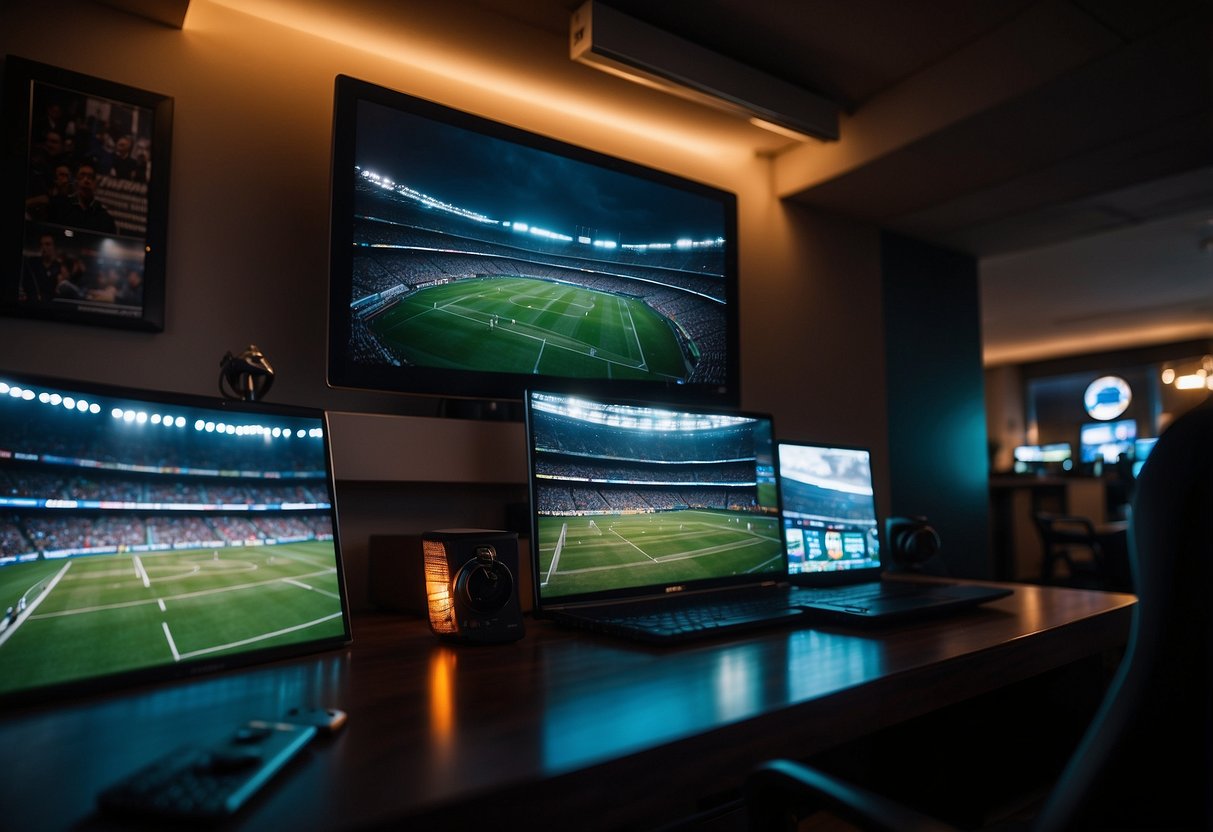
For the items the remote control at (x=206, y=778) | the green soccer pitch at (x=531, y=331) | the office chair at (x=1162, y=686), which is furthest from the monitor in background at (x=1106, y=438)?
the remote control at (x=206, y=778)

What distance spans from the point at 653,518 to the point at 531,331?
0.62m

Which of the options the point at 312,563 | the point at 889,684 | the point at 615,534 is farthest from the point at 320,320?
the point at 889,684

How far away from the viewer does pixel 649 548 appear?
1.54m

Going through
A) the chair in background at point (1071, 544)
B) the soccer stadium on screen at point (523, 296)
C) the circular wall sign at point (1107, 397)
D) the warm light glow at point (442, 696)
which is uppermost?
the circular wall sign at point (1107, 397)

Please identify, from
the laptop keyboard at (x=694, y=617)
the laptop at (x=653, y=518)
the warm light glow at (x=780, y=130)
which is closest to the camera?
the laptop keyboard at (x=694, y=617)

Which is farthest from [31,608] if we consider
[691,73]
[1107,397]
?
[1107,397]

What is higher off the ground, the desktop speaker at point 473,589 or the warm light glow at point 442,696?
the desktop speaker at point 473,589

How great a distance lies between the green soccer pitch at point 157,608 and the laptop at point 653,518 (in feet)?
1.34

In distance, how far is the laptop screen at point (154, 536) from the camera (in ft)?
2.87

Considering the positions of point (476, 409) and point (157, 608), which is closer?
point (157, 608)

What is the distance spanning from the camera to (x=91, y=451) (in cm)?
97

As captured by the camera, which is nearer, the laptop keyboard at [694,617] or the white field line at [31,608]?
the white field line at [31,608]

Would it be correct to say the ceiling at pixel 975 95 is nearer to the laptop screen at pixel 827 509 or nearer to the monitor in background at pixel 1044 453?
the laptop screen at pixel 827 509

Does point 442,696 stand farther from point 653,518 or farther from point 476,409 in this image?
point 476,409
